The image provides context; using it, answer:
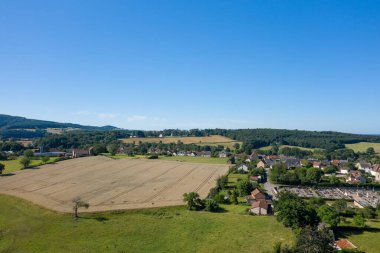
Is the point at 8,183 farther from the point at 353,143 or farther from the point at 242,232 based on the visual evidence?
the point at 353,143

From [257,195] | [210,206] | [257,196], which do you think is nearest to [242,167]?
[257,195]

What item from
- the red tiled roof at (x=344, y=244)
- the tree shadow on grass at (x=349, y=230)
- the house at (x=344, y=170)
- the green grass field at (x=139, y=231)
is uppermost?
the house at (x=344, y=170)

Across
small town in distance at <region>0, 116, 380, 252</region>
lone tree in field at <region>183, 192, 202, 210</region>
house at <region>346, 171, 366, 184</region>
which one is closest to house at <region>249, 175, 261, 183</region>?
small town in distance at <region>0, 116, 380, 252</region>

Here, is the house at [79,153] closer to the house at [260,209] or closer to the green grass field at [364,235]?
the house at [260,209]

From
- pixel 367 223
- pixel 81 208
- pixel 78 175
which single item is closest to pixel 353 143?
pixel 367 223

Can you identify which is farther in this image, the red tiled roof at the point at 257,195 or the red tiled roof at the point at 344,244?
the red tiled roof at the point at 257,195

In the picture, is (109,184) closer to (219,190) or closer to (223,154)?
(219,190)

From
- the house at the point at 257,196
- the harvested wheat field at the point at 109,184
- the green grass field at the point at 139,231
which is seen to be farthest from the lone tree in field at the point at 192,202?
the house at the point at 257,196
